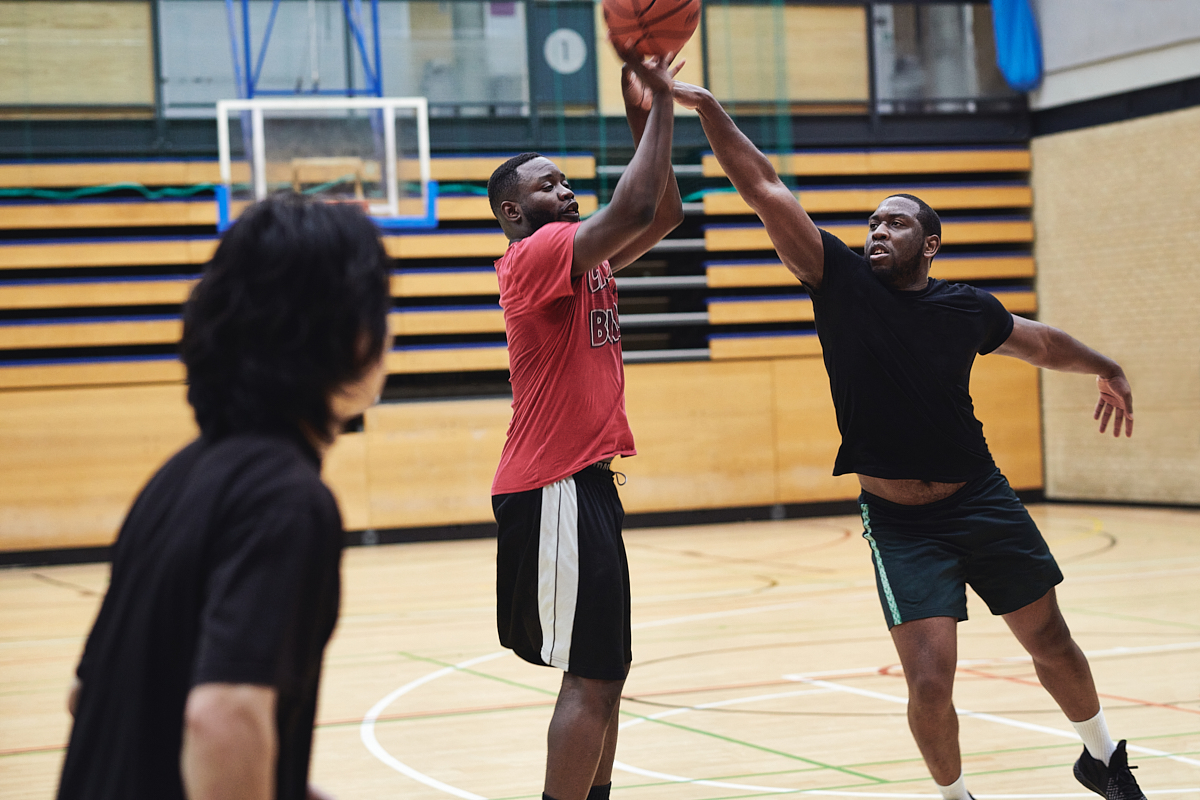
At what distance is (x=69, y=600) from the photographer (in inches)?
342

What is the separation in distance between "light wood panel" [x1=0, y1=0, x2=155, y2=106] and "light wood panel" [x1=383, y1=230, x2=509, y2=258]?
8.04 ft

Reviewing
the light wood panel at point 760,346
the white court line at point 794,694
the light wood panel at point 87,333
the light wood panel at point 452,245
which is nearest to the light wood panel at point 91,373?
the light wood panel at point 87,333

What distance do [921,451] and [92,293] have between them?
923cm

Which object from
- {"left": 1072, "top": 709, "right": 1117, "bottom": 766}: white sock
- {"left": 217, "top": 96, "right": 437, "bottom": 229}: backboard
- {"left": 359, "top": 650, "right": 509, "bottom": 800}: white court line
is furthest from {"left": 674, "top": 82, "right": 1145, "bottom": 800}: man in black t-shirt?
{"left": 217, "top": 96, "right": 437, "bottom": 229}: backboard

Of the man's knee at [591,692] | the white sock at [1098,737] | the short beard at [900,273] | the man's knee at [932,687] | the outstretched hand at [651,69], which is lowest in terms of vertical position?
the white sock at [1098,737]

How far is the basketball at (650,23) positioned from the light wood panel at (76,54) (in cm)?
896

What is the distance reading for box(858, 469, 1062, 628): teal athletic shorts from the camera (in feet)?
11.0

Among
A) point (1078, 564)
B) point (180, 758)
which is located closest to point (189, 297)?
point (180, 758)

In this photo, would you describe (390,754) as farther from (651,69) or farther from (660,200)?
(651,69)

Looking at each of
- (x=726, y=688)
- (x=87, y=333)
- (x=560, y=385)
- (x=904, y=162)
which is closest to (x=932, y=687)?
(x=560, y=385)

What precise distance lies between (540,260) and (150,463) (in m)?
8.97

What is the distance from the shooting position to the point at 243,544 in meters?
1.15

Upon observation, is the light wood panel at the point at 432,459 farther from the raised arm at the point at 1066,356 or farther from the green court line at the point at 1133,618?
the raised arm at the point at 1066,356

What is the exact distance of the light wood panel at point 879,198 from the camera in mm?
12242
